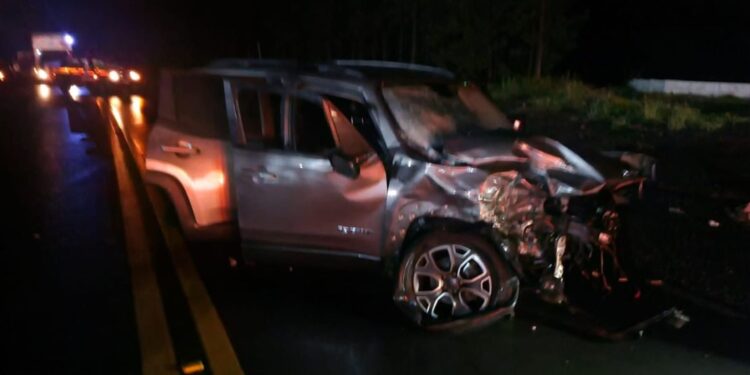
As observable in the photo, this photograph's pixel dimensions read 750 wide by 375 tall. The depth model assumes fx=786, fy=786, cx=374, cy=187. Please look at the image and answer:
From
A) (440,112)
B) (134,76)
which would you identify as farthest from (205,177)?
(134,76)

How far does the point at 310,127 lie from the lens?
19.8 ft

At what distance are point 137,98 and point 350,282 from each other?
22.7m

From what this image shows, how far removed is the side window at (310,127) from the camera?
Result: 5.96 m

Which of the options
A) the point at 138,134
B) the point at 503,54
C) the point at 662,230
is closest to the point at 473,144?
the point at 662,230

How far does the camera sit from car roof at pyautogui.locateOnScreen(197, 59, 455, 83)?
Result: 6.07 metres

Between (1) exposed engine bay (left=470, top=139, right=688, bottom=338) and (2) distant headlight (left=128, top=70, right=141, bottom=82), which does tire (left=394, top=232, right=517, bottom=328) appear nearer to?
(1) exposed engine bay (left=470, top=139, right=688, bottom=338)

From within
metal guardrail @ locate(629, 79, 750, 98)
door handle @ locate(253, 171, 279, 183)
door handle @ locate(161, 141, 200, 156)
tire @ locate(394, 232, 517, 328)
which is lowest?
metal guardrail @ locate(629, 79, 750, 98)

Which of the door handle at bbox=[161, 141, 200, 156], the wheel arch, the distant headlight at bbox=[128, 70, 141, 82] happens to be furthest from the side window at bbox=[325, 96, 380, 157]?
the distant headlight at bbox=[128, 70, 141, 82]

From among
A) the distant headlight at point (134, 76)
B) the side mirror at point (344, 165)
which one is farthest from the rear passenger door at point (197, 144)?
the distant headlight at point (134, 76)

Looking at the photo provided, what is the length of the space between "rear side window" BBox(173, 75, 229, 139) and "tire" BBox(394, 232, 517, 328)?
206 cm

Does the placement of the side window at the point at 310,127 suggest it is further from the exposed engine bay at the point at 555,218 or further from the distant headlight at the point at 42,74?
the distant headlight at the point at 42,74

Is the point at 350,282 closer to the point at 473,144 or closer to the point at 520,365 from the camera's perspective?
the point at 473,144

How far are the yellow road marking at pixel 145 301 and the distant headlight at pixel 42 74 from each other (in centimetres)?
2956

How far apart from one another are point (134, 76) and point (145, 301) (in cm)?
2559
